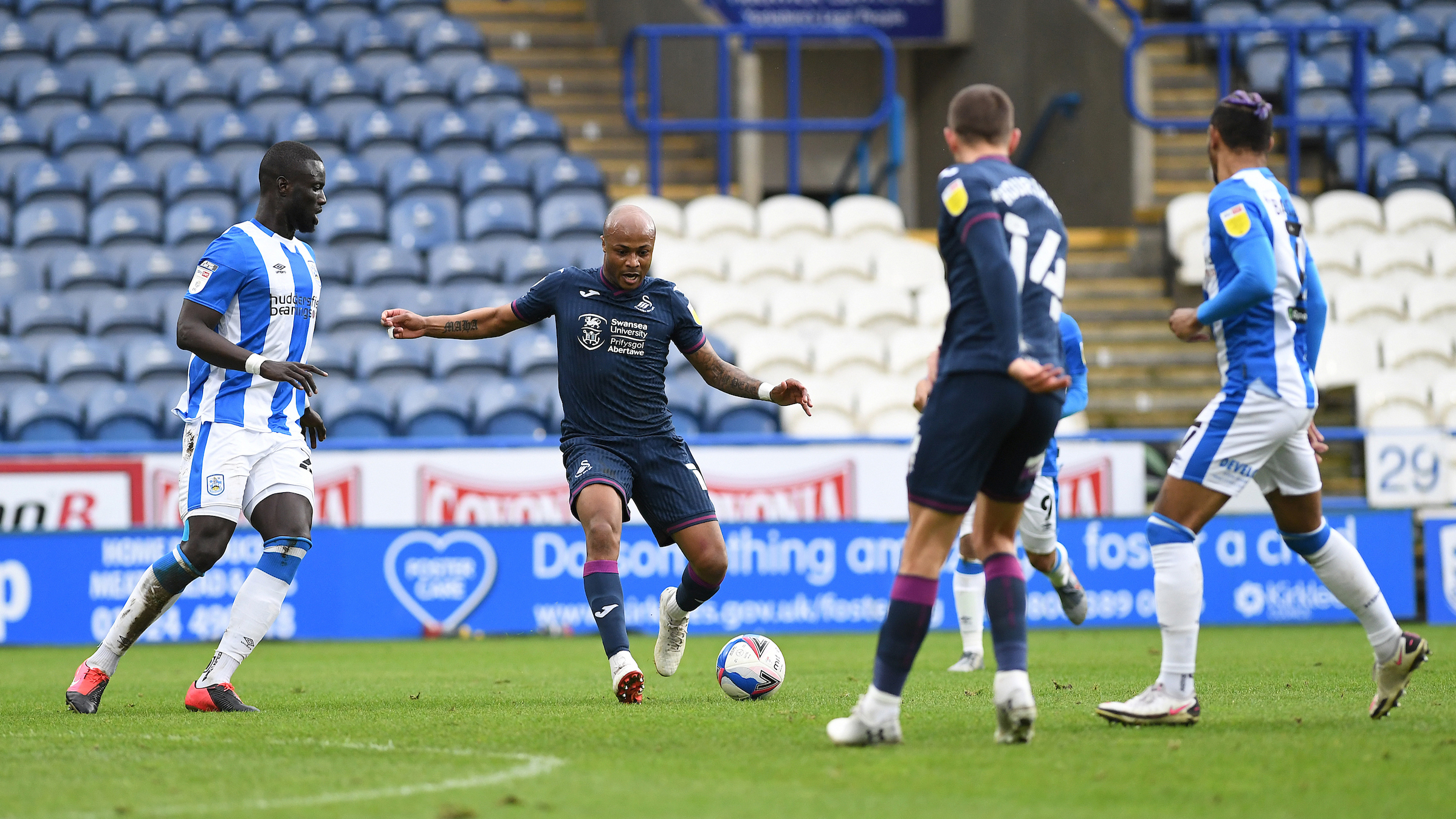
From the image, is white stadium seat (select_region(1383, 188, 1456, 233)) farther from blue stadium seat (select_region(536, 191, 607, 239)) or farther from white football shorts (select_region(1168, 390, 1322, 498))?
white football shorts (select_region(1168, 390, 1322, 498))

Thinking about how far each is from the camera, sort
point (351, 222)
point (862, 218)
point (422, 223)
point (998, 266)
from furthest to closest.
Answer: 1. point (862, 218)
2. point (422, 223)
3. point (351, 222)
4. point (998, 266)

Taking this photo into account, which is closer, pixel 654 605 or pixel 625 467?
pixel 625 467

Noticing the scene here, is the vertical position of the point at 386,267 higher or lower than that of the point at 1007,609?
higher

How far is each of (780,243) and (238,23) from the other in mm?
7589

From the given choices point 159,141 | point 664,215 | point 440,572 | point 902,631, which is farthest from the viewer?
point 159,141

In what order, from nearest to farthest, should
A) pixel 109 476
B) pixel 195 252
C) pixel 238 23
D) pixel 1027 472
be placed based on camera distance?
1. pixel 1027 472
2. pixel 109 476
3. pixel 195 252
4. pixel 238 23

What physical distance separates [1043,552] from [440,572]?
5.56 metres

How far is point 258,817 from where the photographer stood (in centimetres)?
407

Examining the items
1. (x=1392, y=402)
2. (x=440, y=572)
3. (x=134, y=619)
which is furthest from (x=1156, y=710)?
(x=1392, y=402)

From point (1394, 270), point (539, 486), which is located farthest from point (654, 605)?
point (1394, 270)

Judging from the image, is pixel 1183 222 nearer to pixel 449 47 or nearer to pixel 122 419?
pixel 449 47

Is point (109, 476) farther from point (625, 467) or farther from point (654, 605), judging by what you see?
point (625, 467)

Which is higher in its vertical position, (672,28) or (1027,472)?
(672,28)

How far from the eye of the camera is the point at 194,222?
16.3 metres
